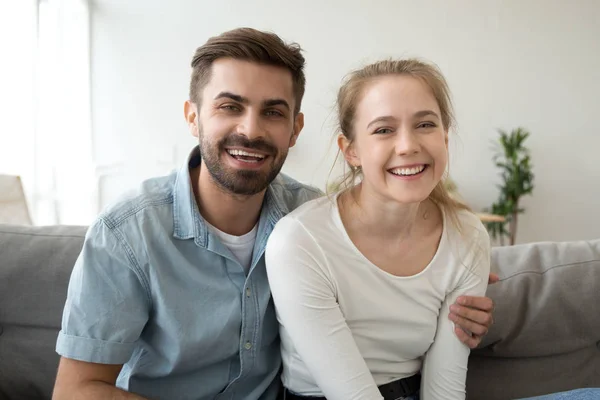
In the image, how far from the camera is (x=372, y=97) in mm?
1170

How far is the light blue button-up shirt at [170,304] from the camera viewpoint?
1082 mm

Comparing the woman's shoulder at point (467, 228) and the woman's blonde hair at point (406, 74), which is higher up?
the woman's blonde hair at point (406, 74)

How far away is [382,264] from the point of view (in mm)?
1183

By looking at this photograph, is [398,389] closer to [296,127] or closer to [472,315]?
[472,315]

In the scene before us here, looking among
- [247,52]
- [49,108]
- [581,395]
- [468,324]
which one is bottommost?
[581,395]

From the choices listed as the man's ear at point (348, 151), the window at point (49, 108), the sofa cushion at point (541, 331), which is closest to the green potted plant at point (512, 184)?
the sofa cushion at point (541, 331)

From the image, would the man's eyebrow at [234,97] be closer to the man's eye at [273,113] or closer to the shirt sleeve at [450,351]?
the man's eye at [273,113]

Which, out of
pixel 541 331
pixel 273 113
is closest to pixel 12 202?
pixel 273 113

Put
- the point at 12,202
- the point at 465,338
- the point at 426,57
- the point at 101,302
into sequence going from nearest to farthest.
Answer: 1. the point at 101,302
2. the point at 465,338
3. the point at 12,202
4. the point at 426,57

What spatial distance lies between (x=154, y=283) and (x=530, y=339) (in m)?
0.99

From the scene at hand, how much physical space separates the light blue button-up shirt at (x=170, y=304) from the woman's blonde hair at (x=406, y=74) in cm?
31

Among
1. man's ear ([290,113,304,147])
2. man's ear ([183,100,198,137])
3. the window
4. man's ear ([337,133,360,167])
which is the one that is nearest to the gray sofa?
man's ear ([183,100,198,137])

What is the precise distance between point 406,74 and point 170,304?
0.74m

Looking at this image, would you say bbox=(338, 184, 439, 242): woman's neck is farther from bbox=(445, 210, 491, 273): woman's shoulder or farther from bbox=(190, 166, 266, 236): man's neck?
bbox=(190, 166, 266, 236): man's neck
